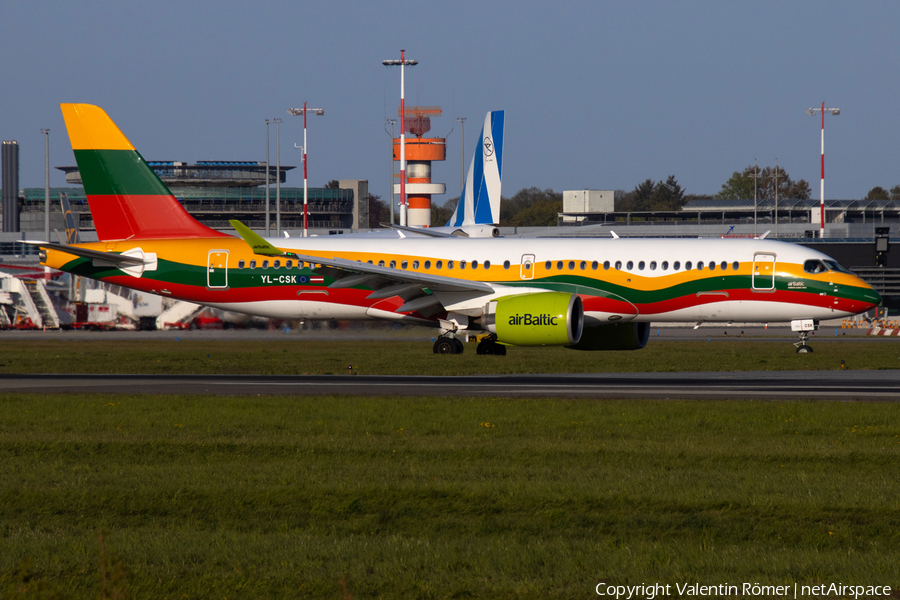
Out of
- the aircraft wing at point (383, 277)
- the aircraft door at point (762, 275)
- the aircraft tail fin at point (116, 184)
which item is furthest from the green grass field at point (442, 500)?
the aircraft tail fin at point (116, 184)

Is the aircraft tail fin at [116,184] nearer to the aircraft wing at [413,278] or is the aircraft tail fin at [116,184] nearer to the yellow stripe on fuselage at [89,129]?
the yellow stripe on fuselage at [89,129]

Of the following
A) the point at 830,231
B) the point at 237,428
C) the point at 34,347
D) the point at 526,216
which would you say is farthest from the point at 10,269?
the point at 526,216

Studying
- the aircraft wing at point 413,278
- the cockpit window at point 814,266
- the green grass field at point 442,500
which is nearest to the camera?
the green grass field at point 442,500

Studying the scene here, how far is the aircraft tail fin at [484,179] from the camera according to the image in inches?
2286

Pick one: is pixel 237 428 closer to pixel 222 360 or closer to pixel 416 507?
pixel 416 507

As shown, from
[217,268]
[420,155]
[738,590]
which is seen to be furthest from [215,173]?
[738,590]

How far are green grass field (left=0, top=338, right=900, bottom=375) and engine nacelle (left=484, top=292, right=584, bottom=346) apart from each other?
72 centimetres

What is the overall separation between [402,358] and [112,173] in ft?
35.3

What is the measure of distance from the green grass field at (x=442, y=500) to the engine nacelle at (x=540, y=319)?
9820 mm

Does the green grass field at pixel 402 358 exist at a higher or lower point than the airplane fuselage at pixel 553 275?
lower

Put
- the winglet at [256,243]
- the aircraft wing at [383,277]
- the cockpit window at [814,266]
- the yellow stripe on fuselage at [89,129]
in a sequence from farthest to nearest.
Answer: the yellow stripe on fuselage at [89,129]
the cockpit window at [814,266]
the aircraft wing at [383,277]
the winglet at [256,243]

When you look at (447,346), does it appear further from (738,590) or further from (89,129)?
(738,590)

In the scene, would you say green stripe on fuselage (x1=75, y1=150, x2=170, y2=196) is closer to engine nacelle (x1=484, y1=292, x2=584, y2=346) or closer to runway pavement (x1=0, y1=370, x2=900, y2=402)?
runway pavement (x1=0, y1=370, x2=900, y2=402)

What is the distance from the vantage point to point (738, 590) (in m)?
6.26
